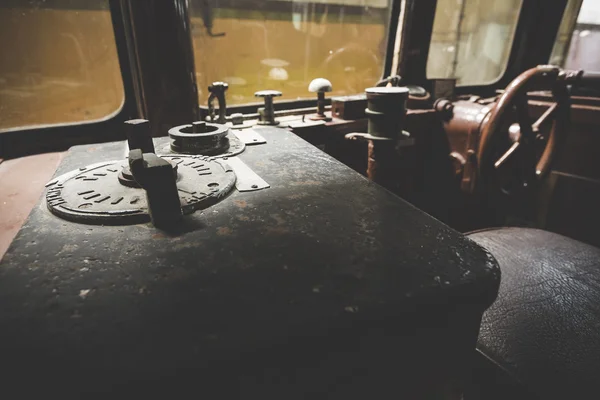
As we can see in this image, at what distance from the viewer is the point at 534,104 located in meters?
3.23

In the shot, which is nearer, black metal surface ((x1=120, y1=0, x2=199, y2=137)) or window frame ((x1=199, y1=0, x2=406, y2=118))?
black metal surface ((x1=120, y1=0, x2=199, y2=137))

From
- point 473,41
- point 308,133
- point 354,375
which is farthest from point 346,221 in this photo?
point 473,41

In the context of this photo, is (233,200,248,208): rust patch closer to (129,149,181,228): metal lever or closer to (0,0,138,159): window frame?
(129,149,181,228): metal lever

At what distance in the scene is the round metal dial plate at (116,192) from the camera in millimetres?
919

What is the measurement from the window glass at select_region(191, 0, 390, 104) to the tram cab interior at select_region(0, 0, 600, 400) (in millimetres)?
16

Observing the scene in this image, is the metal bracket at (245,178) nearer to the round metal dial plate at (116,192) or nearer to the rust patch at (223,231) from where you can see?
the round metal dial plate at (116,192)

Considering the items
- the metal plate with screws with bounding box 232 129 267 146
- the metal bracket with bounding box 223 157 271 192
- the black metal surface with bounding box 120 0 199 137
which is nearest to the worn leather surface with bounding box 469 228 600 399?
the metal bracket with bounding box 223 157 271 192

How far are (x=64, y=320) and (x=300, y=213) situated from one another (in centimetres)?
58

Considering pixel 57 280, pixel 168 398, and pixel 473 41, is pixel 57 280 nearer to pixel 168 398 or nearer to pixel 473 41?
pixel 168 398

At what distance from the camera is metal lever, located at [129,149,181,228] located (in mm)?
845

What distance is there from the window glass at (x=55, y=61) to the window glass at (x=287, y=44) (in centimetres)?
54

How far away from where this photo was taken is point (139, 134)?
4.04 feet

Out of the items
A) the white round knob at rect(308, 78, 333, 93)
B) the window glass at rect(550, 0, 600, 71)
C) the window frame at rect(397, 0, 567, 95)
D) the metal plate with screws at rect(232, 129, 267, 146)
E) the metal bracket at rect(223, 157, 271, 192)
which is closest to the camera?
the metal bracket at rect(223, 157, 271, 192)

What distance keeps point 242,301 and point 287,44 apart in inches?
98.6
